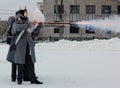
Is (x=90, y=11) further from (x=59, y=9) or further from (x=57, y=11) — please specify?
(x=57, y=11)

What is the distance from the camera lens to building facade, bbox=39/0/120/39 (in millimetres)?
58281

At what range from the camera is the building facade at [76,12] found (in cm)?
5828

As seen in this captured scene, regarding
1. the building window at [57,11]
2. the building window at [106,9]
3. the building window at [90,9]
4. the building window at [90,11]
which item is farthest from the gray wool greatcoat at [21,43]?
the building window at [90,9]

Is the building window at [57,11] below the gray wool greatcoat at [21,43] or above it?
below

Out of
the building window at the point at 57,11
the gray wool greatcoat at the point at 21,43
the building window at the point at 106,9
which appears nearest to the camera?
the gray wool greatcoat at the point at 21,43

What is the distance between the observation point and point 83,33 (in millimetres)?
58531

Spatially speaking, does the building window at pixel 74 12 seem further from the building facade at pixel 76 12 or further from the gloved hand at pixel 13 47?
the gloved hand at pixel 13 47

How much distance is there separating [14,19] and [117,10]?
155 ft

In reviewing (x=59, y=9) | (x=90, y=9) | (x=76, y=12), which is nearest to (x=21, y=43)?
(x=59, y=9)

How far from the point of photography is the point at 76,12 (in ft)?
200

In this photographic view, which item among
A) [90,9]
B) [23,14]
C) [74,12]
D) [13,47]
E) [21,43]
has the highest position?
[23,14]

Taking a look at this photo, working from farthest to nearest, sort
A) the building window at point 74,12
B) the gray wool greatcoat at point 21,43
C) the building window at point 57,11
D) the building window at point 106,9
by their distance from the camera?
the building window at point 106,9
the building window at point 74,12
the building window at point 57,11
the gray wool greatcoat at point 21,43

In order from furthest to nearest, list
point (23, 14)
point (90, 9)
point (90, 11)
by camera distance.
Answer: point (90, 11), point (90, 9), point (23, 14)

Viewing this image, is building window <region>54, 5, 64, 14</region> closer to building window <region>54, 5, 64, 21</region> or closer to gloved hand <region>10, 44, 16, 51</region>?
building window <region>54, 5, 64, 21</region>
